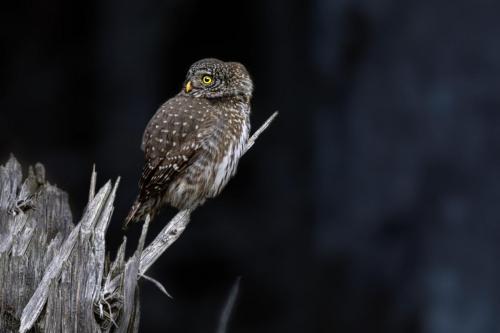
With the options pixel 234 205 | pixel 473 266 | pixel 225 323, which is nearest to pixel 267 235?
pixel 234 205

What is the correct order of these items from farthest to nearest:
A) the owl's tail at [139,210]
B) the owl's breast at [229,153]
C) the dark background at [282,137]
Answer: the dark background at [282,137] → the owl's breast at [229,153] → the owl's tail at [139,210]

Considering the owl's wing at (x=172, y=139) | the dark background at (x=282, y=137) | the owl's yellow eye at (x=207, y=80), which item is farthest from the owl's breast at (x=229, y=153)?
the dark background at (x=282, y=137)

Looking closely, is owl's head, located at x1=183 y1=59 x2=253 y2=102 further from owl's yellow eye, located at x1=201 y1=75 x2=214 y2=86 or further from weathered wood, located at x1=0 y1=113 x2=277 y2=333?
weathered wood, located at x1=0 y1=113 x2=277 y2=333

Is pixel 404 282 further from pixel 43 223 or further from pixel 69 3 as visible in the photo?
pixel 43 223

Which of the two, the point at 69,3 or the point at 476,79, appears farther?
the point at 69,3

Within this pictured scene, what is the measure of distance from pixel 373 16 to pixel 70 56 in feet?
9.88

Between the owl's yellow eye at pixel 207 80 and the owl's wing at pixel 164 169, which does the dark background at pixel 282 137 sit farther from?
the owl's wing at pixel 164 169

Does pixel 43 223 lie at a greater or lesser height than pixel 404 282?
greater

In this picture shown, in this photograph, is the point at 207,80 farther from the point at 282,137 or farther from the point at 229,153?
the point at 282,137

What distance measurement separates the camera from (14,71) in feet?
29.8

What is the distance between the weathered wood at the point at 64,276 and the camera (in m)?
3.20

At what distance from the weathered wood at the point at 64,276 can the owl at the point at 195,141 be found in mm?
1498

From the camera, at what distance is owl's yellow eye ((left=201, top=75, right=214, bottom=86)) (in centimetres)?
514


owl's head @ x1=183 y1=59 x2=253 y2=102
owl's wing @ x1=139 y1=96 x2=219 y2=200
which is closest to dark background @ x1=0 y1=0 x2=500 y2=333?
owl's head @ x1=183 y1=59 x2=253 y2=102
